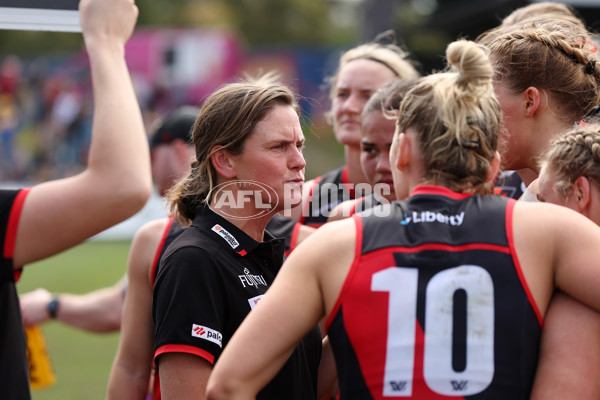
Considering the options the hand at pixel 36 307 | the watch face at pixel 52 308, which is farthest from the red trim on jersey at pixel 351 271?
the watch face at pixel 52 308

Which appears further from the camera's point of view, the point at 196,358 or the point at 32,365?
the point at 32,365

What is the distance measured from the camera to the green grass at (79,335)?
7.74 meters

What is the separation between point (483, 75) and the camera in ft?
6.80

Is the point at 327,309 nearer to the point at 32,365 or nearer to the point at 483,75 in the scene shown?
the point at 483,75

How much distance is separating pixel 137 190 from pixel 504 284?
3.15 ft

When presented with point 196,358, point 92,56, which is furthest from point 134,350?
point 92,56

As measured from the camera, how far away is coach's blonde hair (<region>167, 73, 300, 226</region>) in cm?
271

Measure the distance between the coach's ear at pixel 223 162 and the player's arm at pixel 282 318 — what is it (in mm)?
809

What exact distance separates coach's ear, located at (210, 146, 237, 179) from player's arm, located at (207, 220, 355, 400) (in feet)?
2.65

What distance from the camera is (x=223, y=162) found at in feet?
9.08

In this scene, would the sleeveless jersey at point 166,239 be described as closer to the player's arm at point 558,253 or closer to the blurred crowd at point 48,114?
the player's arm at point 558,253

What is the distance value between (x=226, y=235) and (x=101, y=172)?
0.81m

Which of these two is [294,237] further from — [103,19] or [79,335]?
[79,335]

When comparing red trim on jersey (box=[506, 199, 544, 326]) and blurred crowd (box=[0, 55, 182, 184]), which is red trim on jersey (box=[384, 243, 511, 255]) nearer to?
red trim on jersey (box=[506, 199, 544, 326])
